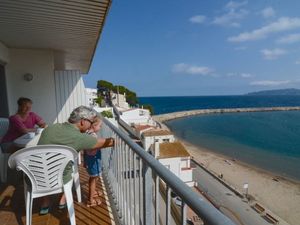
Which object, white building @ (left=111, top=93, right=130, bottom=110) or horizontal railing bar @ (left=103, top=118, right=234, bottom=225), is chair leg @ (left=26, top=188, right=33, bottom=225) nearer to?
horizontal railing bar @ (left=103, top=118, right=234, bottom=225)

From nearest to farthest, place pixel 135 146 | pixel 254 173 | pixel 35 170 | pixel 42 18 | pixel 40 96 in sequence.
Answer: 1. pixel 135 146
2. pixel 35 170
3. pixel 42 18
4. pixel 40 96
5. pixel 254 173

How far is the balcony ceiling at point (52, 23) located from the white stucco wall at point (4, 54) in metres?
0.09

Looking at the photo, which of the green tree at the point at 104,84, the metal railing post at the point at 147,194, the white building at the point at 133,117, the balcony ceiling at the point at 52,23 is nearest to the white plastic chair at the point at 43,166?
the metal railing post at the point at 147,194

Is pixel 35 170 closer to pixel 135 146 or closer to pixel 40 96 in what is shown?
pixel 135 146

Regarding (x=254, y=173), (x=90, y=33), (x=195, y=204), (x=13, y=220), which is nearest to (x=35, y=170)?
(x=13, y=220)

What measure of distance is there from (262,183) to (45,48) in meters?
20.1

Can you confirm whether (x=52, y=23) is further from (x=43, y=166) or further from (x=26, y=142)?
(x=43, y=166)

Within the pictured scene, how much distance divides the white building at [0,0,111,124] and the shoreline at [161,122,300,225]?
605 inches

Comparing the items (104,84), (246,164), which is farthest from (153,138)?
(104,84)

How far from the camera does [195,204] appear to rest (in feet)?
2.53

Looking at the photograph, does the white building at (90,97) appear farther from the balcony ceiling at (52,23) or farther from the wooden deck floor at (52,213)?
the wooden deck floor at (52,213)

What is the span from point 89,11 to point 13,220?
2410 millimetres

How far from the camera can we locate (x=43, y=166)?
2.06m

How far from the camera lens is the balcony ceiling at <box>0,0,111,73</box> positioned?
2.56 meters
